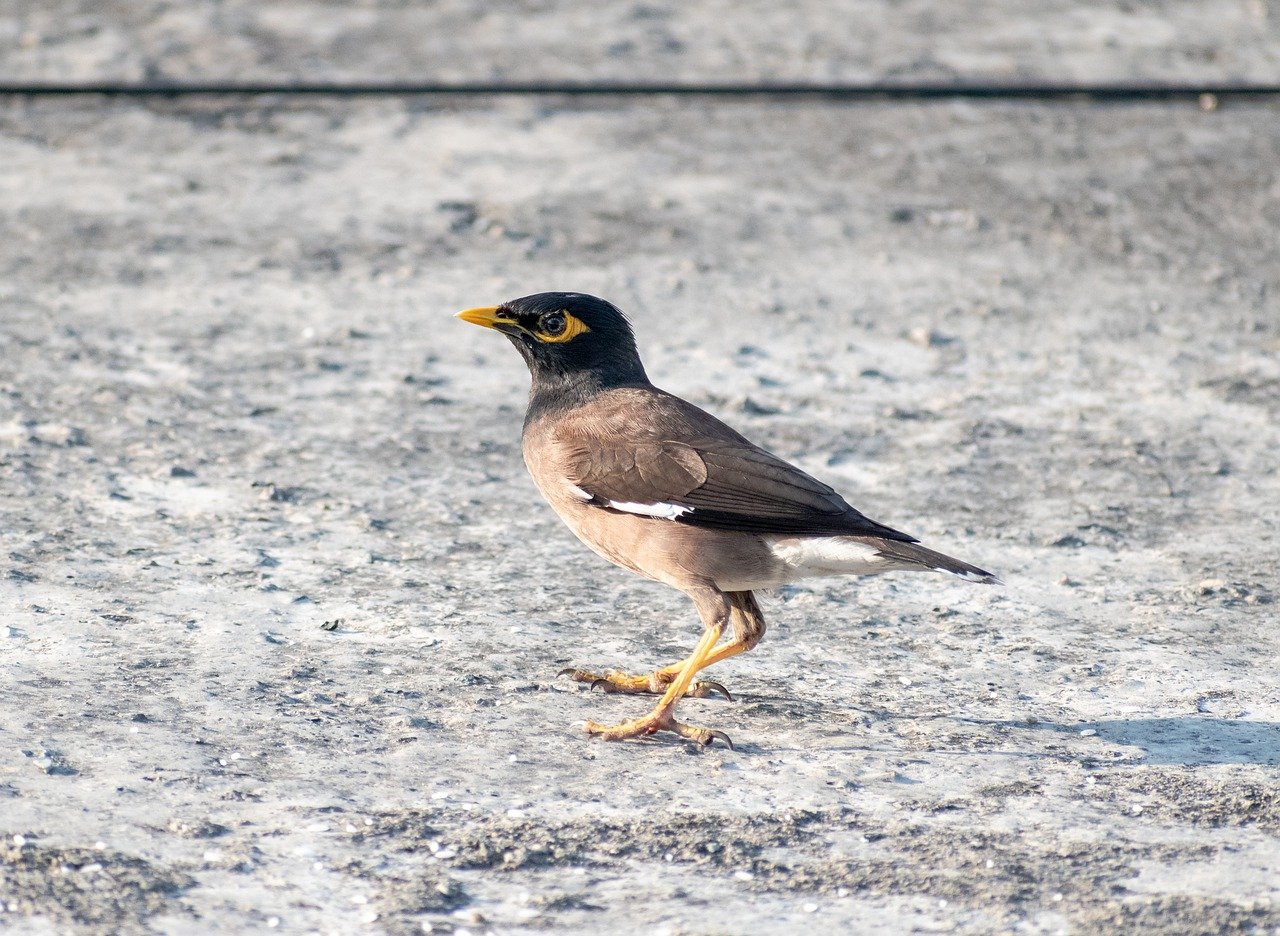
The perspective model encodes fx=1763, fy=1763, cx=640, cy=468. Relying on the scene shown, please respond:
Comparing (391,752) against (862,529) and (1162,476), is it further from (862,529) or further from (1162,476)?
(1162,476)

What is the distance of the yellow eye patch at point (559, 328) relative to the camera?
5.87 meters

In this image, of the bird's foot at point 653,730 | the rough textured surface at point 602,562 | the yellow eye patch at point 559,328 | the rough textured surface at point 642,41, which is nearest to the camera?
the rough textured surface at point 602,562

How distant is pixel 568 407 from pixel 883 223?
435 cm

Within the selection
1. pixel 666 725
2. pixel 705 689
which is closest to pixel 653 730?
pixel 666 725

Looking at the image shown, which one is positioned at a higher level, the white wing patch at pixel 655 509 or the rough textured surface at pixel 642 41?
the rough textured surface at pixel 642 41

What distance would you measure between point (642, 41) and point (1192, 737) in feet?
26.9

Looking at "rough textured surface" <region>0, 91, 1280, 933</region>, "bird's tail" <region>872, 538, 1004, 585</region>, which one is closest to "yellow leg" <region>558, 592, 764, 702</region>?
"rough textured surface" <region>0, 91, 1280, 933</region>

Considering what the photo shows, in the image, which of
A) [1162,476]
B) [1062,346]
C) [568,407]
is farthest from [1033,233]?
[568,407]

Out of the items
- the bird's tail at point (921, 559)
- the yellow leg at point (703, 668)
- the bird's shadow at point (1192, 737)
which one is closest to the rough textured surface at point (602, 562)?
the bird's shadow at point (1192, 737)

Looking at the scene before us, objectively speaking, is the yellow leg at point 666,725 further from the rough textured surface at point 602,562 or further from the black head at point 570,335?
the black head at point 570,335

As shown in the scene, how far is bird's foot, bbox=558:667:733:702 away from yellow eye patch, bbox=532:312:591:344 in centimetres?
117

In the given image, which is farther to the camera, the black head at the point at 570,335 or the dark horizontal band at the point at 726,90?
the dark horizontal band at the point at 726,90

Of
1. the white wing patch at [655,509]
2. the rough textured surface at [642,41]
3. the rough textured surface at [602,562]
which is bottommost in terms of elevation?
the rough textured surface at [602,562]

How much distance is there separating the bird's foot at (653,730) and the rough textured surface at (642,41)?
7.26 metres
